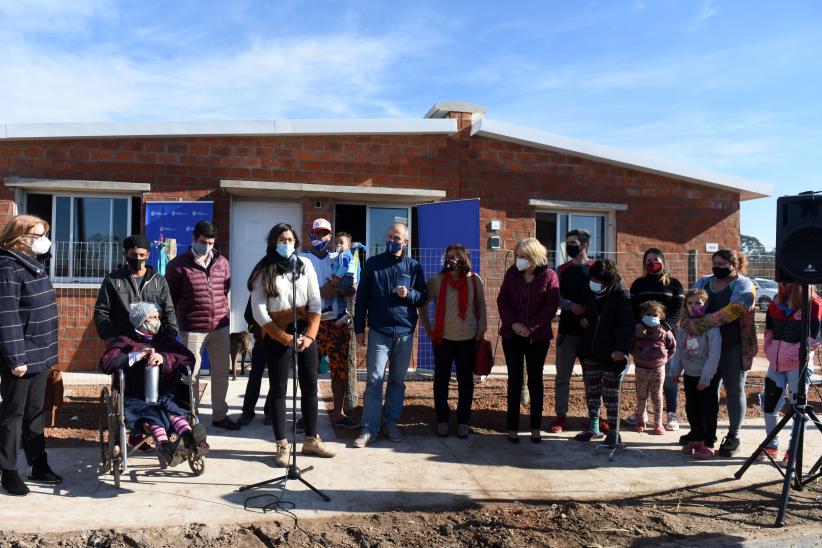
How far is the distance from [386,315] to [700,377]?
2.93 m

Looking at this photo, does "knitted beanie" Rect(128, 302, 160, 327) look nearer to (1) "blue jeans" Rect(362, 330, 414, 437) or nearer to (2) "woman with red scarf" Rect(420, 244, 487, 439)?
(1) "blue jeans" Rect(362, 330, 414, 437)

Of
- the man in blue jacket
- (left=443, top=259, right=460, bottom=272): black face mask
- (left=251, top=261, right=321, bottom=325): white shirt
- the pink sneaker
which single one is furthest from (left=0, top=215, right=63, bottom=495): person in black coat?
the pink sneaker

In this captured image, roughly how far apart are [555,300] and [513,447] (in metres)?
1.45

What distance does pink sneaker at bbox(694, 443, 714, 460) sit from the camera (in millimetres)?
5801

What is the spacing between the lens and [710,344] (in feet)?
18.7

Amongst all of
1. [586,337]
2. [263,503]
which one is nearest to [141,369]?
[263,503]

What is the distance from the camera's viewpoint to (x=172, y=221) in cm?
914

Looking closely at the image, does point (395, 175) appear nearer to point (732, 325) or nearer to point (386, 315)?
point (386, 315)

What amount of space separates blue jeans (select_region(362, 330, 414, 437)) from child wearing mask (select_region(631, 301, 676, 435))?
89.7 inches

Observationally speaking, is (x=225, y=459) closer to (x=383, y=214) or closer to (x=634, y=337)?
(x=634, y=337)

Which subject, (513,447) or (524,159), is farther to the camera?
(524,159)

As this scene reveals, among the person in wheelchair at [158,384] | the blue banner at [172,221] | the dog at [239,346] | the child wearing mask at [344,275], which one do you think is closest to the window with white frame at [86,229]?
the blue banner at [172,221]

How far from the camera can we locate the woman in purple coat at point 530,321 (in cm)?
605

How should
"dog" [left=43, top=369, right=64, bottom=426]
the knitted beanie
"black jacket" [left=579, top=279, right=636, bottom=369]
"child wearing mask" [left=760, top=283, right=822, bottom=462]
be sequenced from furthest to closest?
"dog" [left=43, top=369, right=64, bottom=426] < "black jacket" [left=579, top=279, right=636, bottom=369] < "child wearing mask" [left=760, top=283, right=822, bottom=462] < the knitted beanie
